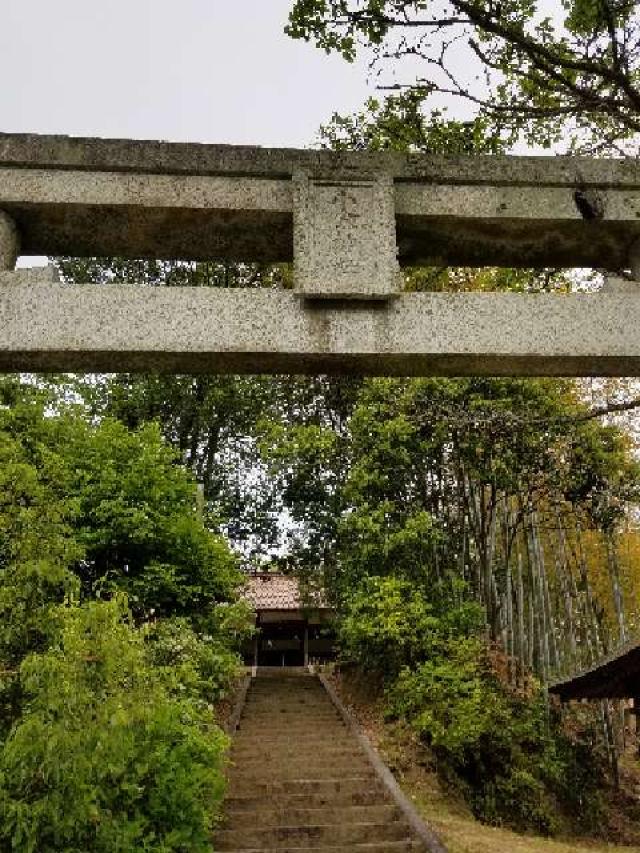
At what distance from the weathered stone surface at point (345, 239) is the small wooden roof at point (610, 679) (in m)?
6.13

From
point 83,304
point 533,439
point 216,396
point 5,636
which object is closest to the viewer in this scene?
point 83,304

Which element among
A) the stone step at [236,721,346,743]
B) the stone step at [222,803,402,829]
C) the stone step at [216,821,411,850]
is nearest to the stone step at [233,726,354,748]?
the stone step at [236,721,346,743]

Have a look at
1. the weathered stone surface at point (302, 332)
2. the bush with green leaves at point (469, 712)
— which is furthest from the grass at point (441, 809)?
the weathered stone surface at point (302, 332)

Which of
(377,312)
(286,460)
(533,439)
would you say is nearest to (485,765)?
(533,439)

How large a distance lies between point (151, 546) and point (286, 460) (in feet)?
18.0

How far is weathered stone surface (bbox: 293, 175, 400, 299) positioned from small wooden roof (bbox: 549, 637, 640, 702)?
613 centimetres

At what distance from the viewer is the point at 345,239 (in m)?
2.91

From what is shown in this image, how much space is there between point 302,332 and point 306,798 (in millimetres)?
7399

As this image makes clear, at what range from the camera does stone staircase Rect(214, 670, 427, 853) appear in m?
7.56

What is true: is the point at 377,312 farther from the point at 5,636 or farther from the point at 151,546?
the point at 151,546

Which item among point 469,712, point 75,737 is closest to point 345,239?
point 75,737

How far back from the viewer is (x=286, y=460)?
13.5m

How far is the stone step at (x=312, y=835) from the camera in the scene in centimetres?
751

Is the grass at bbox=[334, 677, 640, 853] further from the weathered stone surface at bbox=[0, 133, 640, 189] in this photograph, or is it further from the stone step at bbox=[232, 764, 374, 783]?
the weathered stone surface at bbox=[0, 133, 640, 189]
